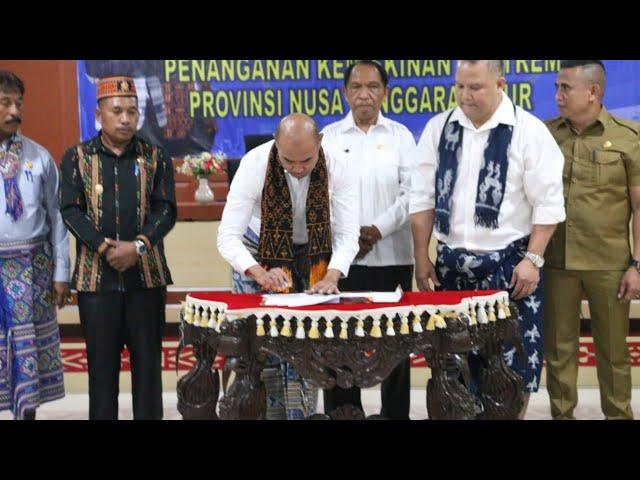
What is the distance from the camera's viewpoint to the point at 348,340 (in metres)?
2.93

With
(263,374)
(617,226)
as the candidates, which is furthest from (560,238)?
(263,374)

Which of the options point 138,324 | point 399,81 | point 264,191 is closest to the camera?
point 264,191

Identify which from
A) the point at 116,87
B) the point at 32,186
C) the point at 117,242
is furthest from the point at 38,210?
the point at 116,87

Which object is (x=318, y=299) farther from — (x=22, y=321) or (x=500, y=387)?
(x=22, y=321)

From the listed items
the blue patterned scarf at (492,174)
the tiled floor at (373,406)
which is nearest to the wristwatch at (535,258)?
the blue patterned scarf at (492,174)

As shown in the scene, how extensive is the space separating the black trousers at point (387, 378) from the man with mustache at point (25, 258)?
1.30m

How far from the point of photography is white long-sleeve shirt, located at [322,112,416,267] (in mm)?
3922

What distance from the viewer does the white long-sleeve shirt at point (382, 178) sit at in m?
3.92

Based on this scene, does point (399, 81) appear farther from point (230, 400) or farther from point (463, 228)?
point (230, 400)

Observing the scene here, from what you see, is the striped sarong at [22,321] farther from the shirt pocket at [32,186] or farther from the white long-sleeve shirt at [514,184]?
the white long-sleeve shirt at [514,184]

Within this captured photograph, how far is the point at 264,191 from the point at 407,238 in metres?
0.87

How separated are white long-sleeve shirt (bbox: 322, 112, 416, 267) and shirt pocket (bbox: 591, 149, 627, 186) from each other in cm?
82

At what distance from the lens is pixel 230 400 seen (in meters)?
3.00

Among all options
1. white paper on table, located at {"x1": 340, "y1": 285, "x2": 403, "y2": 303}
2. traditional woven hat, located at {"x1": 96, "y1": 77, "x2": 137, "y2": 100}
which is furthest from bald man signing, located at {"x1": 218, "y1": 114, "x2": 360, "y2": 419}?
traditional woven hat, located at {"x1": 96, "y1": 77, "x2": 137, "y2": 100}
